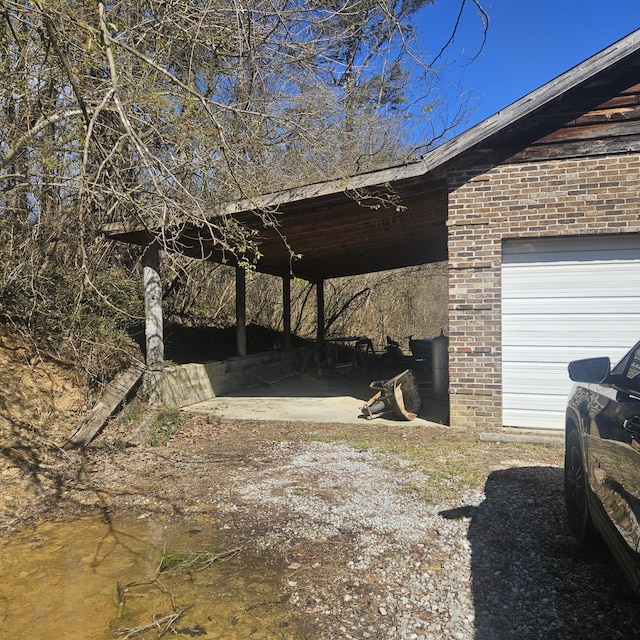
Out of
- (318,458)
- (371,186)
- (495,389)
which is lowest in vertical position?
(318,458)

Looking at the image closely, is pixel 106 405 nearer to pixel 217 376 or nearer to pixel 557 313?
pixel 217 376

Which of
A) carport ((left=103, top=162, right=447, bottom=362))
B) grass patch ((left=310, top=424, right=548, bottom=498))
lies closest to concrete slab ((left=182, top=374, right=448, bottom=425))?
grass patch ((left=310, top=424, right=548, bottom=498))

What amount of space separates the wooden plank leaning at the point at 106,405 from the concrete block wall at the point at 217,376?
45 centimetres

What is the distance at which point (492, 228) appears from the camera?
21.5 ft

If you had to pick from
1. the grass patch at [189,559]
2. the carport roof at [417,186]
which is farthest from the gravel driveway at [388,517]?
the carport roof at [417,186]

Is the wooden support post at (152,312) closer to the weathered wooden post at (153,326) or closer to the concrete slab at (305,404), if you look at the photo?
the weathered wooden post at (153,326)

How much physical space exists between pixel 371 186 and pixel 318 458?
3771 mm

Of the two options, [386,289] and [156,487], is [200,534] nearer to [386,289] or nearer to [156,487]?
[156,487]

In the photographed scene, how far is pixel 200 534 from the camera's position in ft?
12.3

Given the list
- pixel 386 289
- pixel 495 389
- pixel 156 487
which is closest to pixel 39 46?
pixel 156 487

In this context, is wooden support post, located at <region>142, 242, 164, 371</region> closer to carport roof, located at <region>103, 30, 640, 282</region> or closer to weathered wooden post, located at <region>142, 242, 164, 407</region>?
weathered wooden post, located at <region>142, 242, 164, 407</region>

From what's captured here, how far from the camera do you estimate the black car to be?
2.03m

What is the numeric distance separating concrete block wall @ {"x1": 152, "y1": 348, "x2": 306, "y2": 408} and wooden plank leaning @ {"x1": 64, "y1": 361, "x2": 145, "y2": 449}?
1.46 feet

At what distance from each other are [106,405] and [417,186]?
5.28 m
